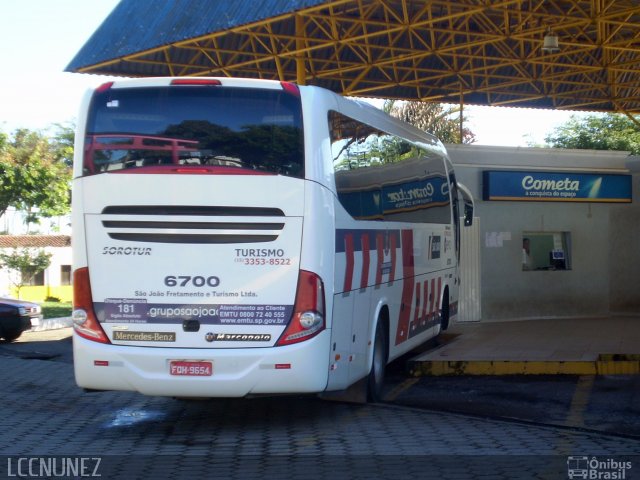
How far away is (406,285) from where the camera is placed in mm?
12281

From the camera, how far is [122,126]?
8.89m

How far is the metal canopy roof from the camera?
70.4 feet

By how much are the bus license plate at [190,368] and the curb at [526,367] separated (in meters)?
5.24

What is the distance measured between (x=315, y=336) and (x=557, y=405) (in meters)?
3.56

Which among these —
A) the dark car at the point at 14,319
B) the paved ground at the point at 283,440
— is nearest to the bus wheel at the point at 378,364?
the paved ground at the point at 283,440

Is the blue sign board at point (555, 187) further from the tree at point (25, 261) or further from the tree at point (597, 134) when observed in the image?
the tree at point (597, 134)

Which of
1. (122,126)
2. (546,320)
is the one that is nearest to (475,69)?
(546,320)

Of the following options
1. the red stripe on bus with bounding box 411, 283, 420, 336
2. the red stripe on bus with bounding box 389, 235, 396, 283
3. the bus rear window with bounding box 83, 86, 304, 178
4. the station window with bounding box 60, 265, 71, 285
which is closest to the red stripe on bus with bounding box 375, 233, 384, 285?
the red stripe on bus with bounding box 389, 235, 396, 283

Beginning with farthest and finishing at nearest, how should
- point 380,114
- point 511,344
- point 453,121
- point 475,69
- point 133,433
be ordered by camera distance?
point 453,121
point 475,69
point 511,344
point 380,114
point 133,433

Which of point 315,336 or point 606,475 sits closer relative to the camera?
point 606,475

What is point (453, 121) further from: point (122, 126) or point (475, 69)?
point (122, 126)

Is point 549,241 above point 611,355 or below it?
above

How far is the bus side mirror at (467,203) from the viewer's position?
18.4 metres

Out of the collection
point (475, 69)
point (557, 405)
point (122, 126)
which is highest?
point (475, 69)
